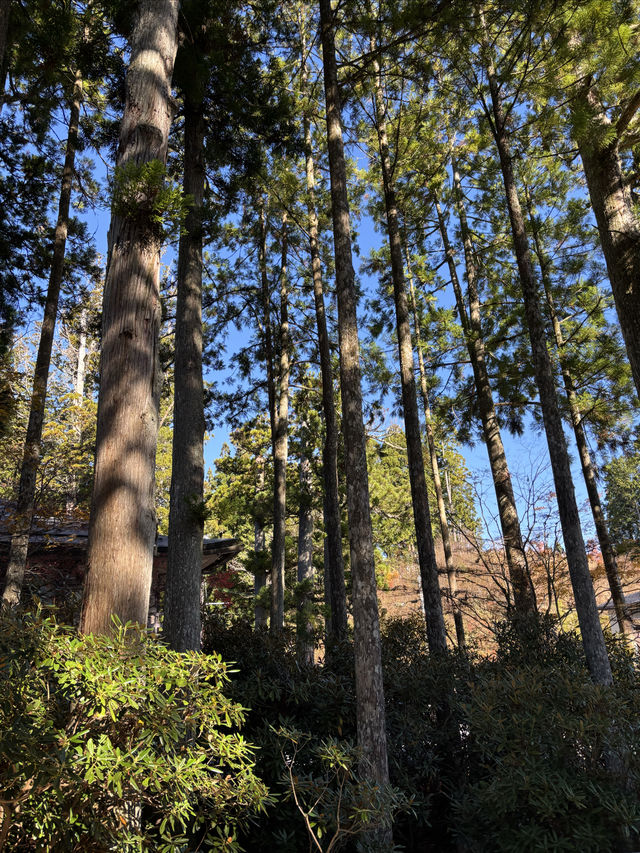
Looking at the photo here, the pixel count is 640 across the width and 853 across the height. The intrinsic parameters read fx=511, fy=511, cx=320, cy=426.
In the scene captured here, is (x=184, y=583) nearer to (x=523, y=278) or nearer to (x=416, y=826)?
(x=416, y=826)

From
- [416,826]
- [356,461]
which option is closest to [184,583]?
[356,461]

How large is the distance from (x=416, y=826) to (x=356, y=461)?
316 cm

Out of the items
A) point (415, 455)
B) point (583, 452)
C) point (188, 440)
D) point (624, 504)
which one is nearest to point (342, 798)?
point (188, 440)

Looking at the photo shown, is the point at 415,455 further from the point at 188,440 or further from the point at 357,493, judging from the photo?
the point at 188,440

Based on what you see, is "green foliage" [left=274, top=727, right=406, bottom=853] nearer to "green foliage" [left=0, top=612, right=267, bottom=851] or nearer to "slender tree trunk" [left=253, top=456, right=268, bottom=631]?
"green foliage" [left=0, top=612, right=267, bottom=851]

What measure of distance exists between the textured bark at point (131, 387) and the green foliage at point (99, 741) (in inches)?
11.6

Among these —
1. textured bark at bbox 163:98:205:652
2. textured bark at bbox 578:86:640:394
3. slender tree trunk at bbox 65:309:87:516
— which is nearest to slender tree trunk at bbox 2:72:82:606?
slender tree trunk at bbox 65:309:87:516

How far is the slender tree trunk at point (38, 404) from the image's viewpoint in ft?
22.9

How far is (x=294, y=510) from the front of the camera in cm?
1516

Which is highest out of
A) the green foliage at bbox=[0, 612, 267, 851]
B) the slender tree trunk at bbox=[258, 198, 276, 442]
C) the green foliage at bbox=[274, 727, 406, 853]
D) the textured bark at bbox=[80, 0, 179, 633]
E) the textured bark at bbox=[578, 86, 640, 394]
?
the slender tree trunk at bbox=[258, 198, 276, 442]

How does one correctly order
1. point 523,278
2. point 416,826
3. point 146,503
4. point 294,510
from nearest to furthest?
point 146,503, point 416,826, point 523,278, point 294,510

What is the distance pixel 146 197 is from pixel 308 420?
459 inches

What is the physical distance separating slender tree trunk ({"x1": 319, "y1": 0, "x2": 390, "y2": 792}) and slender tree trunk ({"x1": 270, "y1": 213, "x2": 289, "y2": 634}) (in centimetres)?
474

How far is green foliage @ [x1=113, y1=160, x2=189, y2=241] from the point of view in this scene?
2.77m
